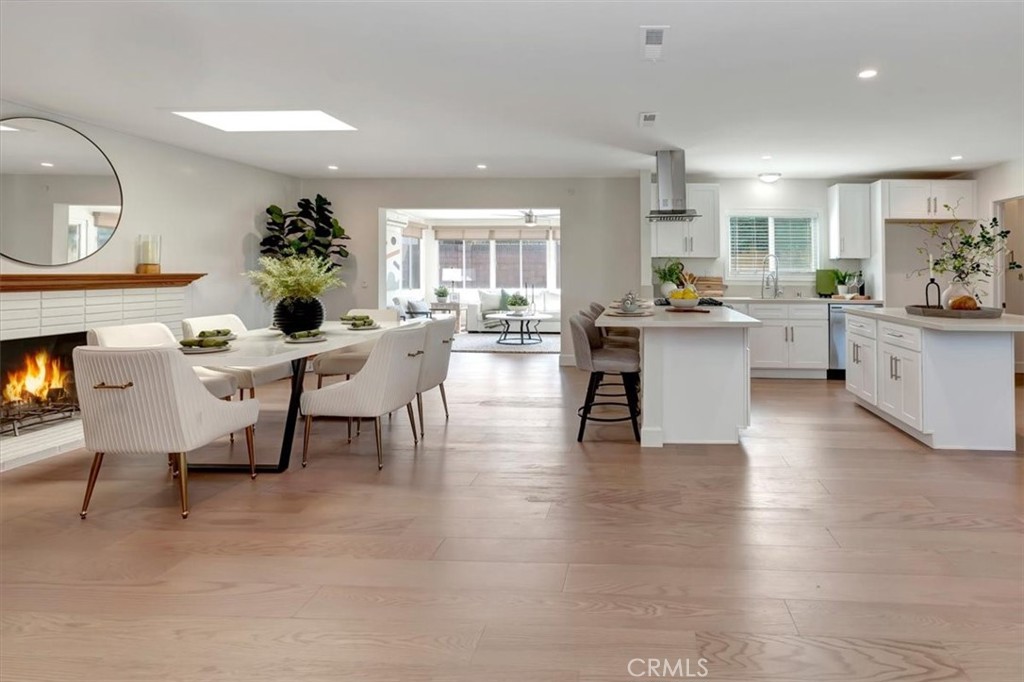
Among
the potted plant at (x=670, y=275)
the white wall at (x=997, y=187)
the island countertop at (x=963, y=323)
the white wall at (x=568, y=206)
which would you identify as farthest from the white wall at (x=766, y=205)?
the island countertop at (x=963, y=323)

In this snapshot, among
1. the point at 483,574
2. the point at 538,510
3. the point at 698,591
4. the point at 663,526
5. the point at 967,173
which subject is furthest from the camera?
the point at 967,173

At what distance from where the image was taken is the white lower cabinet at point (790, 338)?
7105 mm

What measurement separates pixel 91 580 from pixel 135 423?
2.55 ft

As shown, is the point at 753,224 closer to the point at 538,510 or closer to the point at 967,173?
the point at 967,173

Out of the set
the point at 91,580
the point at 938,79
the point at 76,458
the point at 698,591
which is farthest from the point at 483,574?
the point at 938,79

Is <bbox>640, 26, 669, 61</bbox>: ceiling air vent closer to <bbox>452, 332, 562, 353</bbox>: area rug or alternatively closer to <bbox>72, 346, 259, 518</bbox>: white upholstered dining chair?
<bbox>72, 346, 259, 518</bbox>: white upholstered dining chair

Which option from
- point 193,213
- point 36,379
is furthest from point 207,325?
point 193,213

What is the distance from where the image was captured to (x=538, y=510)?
9.82 feet

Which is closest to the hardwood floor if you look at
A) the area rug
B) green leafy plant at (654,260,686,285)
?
green leafy plant at (654,260,686,285)

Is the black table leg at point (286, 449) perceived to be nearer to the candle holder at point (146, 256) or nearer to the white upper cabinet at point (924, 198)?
the candle holder at point (146, 256)

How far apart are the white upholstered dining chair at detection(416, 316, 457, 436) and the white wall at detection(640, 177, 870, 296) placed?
149 inches

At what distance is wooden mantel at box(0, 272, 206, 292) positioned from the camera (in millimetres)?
4168

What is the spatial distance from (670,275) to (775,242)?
1.50 metres

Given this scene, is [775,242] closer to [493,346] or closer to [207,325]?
[493,346]
